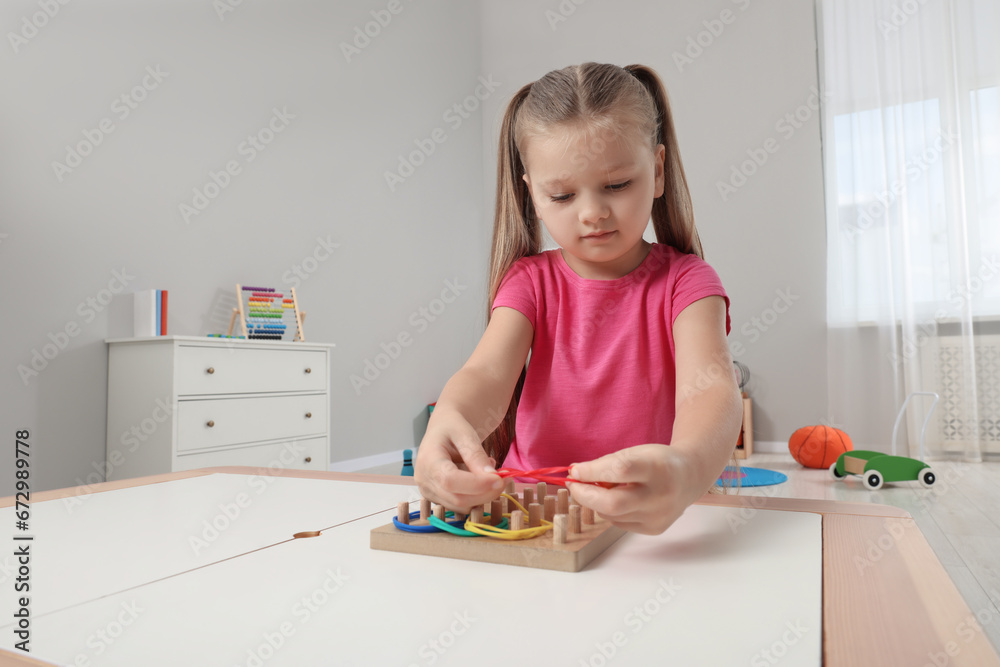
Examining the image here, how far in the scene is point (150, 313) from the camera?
2322 mm

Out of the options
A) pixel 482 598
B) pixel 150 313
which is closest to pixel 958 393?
pixel 150 313

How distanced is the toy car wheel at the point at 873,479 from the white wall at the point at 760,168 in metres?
1.27

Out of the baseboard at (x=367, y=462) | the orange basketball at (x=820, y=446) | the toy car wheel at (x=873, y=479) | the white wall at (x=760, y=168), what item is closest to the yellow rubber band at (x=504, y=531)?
the toy car wheel at (x=873, y=479)

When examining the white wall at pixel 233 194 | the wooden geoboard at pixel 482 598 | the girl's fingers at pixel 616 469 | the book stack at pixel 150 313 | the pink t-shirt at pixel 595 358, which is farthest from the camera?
the book stack at pixel 150 313

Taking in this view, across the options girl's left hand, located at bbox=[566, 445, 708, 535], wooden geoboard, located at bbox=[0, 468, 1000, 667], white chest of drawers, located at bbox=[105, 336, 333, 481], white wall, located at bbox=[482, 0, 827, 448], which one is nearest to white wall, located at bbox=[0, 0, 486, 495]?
white chest of drawers, located at bbox=[105, 336, 333, 481]

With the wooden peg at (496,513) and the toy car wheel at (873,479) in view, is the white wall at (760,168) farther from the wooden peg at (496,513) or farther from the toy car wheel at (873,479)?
the wooden peg at (496,513)

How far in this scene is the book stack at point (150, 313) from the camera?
2320mm

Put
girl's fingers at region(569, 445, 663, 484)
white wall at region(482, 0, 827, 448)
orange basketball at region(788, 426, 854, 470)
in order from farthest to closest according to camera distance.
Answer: white wall at region(482, 0, 827, 448) → orange basketball at region(788, 426, 854, 470) → girl's fingers at region(569, 445, 663, 484)

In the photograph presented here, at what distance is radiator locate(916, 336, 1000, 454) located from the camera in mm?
3539

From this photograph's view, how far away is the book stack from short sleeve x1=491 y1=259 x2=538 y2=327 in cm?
186

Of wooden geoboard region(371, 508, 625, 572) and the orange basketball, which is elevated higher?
wooden geoboard region(371, 508, 625, 572)

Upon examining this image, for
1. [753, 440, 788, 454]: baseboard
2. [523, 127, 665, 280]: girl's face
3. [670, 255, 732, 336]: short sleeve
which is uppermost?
[523, 127, 665, 280]: girl's face

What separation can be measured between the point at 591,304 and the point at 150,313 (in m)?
1.96

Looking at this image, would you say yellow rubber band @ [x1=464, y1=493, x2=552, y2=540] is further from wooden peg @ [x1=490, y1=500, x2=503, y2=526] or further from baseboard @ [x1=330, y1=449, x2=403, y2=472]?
baseboard @ [x1=330, y1=449, x2=403, y2=472]
